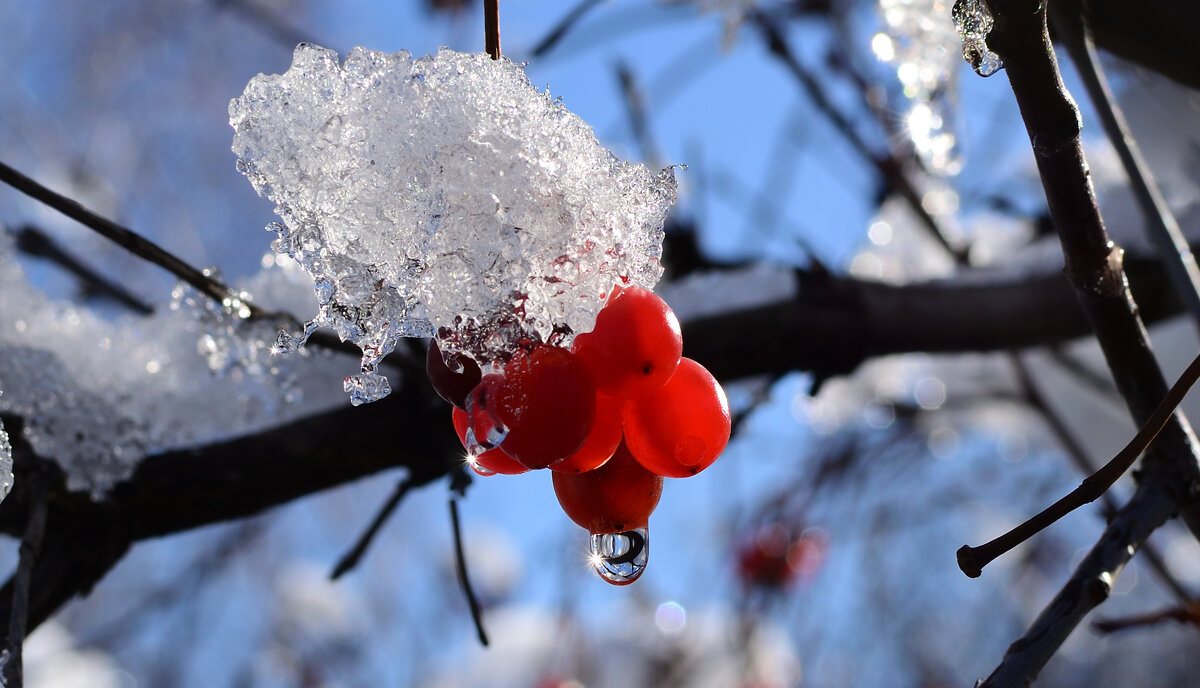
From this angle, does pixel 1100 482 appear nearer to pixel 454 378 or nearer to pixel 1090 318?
pixel 1090 318

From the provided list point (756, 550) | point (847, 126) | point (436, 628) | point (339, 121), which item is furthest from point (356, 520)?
point (339, 121)

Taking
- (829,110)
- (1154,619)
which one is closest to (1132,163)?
(1154,619)

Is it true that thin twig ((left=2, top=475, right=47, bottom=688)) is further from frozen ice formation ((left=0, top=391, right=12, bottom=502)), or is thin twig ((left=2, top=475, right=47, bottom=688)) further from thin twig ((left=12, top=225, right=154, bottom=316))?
thin twig ((left=12, top=225, right=154, bottom=316))

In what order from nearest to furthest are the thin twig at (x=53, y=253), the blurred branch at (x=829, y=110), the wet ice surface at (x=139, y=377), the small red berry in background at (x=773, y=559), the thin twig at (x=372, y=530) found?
1. the wet ice surface at (x=139, y=377)
2. the thin twig at (x=372, y=530)
3. the thin twig at (x=53, y=253)
4. the blurred branch at (x=829, y=110)
5. the small red berry in background at (x=773, y=559)

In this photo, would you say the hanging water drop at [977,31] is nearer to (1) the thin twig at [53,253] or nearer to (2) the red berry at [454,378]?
(2) the red berry at [454,378]

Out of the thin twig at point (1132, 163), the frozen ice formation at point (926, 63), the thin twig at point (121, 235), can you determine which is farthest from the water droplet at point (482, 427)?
the frozen ice formation at point (926, 63)
